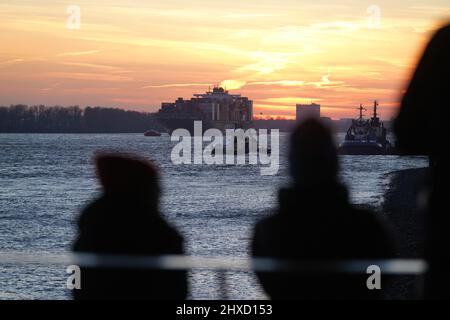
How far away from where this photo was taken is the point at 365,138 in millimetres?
91250

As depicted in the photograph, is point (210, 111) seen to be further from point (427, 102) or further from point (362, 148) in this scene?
point (427, 102)

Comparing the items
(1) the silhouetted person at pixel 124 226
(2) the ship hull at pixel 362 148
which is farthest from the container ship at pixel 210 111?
(1) the silhouetted person at pixel 124 226

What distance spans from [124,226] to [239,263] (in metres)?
0.51

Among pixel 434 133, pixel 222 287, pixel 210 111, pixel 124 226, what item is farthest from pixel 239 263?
pixel 210 111

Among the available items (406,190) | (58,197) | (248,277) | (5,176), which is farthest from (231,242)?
(5,176)

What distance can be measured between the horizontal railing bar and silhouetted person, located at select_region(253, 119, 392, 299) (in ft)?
0.20

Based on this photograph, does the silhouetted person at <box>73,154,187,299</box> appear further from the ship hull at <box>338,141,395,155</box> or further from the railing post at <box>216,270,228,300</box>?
the ship hull at <box>338,141,395,155</box>

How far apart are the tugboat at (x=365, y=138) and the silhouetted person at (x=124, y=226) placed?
275 ft

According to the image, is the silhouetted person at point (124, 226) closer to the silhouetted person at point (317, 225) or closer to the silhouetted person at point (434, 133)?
the silhouetted person at point (317, 225)

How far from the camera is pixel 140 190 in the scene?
8.34 feet

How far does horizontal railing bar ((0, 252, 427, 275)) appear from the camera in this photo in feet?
7.16

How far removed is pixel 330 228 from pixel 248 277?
12.5 meters
